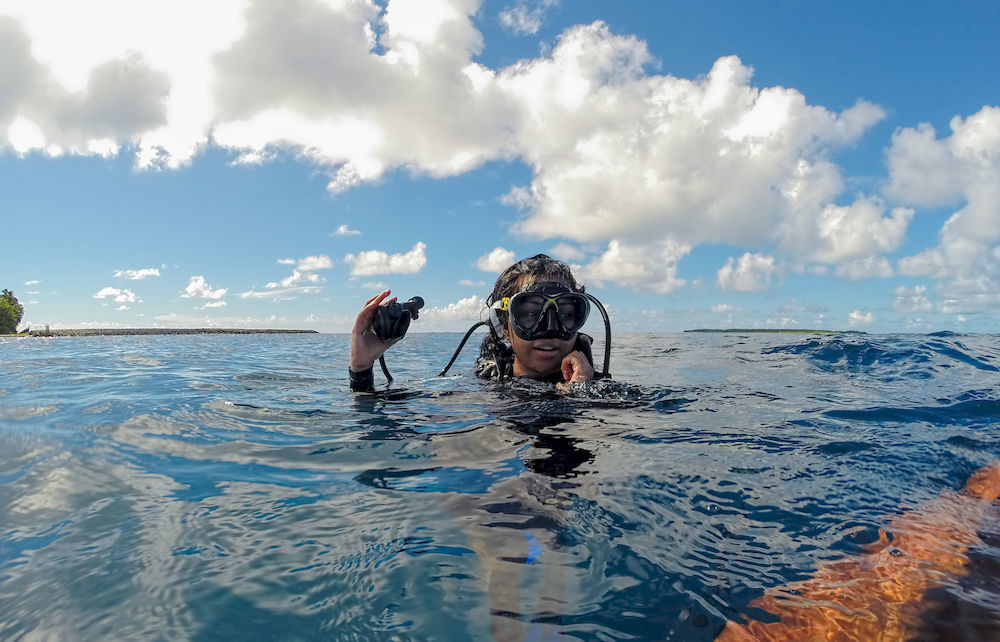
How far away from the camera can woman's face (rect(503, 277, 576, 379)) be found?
14.5 ft

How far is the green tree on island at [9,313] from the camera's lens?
205 ft

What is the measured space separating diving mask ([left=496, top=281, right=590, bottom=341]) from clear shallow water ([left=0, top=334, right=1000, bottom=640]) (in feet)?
2.01

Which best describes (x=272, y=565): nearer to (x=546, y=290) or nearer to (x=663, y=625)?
(x=663, y=625)

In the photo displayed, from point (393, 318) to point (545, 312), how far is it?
4.33ft

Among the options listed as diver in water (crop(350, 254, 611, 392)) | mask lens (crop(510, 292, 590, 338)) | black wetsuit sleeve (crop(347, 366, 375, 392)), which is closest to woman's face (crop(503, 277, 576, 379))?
diver in water (crop(350, 254, 611, 392))

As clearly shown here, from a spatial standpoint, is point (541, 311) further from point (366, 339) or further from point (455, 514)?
point (455, 514)

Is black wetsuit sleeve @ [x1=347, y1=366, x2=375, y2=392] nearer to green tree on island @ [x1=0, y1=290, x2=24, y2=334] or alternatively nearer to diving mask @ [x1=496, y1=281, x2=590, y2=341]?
diving mask @ [x1=496, y1=281, x2=590, y2=341]

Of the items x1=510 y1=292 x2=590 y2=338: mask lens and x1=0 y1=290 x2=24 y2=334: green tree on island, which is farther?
x1=0 y1=290 x2=24 y2=334: green tree on island

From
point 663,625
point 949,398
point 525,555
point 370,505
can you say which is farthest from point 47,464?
point 949,398

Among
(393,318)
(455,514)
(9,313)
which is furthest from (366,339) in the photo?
(9,313)

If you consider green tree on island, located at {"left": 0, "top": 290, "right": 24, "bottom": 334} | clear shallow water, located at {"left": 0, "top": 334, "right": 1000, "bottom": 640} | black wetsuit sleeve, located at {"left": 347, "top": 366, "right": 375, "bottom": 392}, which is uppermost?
green tree on island, located at {"left": 0, "top": 290, "right": 24, "bottom": 334}

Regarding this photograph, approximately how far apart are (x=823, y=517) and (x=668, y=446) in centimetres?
A: 97

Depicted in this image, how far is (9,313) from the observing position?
208ft

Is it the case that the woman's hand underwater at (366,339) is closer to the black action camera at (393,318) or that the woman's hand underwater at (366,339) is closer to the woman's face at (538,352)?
the black action camera at (393,318)
